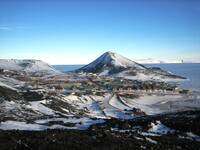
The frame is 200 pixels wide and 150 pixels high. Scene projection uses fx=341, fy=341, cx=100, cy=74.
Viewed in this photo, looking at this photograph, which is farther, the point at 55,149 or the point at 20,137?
the point at 20,137

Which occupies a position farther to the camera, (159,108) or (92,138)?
(159,108)

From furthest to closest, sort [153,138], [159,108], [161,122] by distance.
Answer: [159,108] < [161,122] < [153,138]

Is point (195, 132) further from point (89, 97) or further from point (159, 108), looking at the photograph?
point (89, 97)

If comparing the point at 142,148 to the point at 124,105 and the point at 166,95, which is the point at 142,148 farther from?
the point at 166,95

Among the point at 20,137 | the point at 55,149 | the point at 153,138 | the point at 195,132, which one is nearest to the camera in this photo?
the point at 55,149

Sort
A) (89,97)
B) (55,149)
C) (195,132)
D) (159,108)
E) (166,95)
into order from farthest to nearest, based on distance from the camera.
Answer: (166,95) → (89,97) → (159,108) → (195,132) → (55,149)

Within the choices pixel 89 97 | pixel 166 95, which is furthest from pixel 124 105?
pixel 166 95

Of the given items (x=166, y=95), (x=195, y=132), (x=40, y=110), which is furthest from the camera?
(x=166, y=95)

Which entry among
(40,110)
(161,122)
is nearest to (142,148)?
(161,122)
